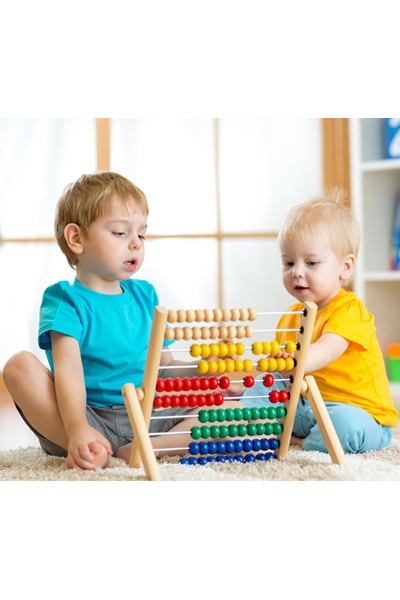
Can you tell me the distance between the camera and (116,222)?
4.67 feet

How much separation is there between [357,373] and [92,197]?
68 cm

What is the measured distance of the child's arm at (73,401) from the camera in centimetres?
119

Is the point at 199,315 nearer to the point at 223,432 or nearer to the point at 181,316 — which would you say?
the point at 181,316

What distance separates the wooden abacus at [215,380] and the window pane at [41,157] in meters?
2.06

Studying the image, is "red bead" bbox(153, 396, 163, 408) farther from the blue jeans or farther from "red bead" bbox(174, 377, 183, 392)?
the blue jeans

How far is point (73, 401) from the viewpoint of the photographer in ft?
4.10

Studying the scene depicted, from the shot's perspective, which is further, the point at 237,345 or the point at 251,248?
the point at 251,248

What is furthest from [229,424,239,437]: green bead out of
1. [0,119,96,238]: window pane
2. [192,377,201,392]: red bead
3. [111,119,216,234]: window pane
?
[0,119,96,238]: window pane

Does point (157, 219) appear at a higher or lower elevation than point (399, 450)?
higher

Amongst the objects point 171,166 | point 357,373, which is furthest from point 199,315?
point 171,166

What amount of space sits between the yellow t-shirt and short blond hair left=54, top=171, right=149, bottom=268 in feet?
1.56
